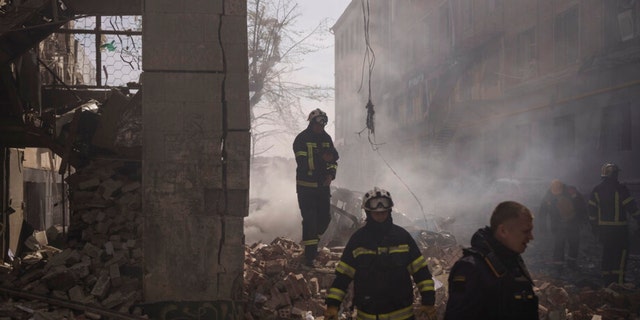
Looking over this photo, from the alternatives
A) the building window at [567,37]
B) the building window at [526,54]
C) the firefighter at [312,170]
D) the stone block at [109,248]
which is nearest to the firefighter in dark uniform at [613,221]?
the firefighter at [312,170]

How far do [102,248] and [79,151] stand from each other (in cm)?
170

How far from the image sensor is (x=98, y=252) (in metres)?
7.48

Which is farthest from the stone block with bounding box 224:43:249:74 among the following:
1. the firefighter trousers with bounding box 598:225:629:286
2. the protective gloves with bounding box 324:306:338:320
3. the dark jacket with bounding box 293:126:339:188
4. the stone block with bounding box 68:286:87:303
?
the firefighter trousers with bounding box 598:225:629:286

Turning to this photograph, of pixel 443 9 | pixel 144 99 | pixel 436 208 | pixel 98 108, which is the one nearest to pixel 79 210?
pixel 98 108

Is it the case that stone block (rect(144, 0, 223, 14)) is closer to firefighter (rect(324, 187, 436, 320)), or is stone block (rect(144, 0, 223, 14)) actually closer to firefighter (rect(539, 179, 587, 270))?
firefighter (rect(324, 187, 436, 320))

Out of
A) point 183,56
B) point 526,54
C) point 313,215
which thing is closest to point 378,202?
point 183,56

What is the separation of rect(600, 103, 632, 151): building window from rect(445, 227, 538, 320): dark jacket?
15249 mm

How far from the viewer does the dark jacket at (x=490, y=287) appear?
10.9 ft

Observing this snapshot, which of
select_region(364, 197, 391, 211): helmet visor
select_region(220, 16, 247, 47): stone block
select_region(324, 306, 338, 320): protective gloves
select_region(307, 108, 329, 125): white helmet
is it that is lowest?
select_region(324, 306, 338, 320): protective gloves

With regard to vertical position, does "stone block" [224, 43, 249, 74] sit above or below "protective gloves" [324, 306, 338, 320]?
above

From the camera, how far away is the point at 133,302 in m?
6.59

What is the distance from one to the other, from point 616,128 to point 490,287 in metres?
16.0

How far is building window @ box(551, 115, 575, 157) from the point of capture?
64.1 feet

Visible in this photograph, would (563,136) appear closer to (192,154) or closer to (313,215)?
(313,215)
